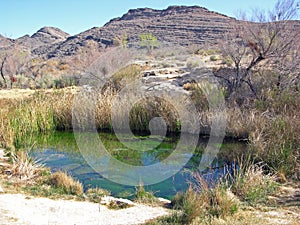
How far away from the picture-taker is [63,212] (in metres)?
5.36

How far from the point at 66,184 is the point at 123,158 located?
2928mm

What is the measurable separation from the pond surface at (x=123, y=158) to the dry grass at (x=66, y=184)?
0.62 metres

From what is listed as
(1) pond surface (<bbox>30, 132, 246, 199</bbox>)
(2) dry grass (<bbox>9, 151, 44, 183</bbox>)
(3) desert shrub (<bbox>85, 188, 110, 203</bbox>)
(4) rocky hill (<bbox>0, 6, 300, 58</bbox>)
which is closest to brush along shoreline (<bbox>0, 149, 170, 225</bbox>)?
(3) desert shrub (<bbox>85, 188, 110, 203</bbox>)

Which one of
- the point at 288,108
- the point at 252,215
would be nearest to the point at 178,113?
the point at 288,108

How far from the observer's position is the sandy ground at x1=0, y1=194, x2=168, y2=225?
5016 mm

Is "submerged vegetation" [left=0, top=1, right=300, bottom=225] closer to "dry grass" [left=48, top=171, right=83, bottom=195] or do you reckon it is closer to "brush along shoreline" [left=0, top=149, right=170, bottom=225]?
"dry grass" [left=48, top=171, right=83, bottom=195]

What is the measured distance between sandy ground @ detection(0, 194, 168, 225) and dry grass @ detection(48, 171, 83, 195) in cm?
49

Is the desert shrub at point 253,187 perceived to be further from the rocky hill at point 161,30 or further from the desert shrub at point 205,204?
the rocky hill at point 161,30

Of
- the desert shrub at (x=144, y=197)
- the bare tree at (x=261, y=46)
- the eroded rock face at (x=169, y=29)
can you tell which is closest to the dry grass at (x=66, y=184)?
the desert shrub at (x=144, y=197)

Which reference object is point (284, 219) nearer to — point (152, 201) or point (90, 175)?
point (152, 201)

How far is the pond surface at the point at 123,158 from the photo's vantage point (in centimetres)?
723

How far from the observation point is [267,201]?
19.8ft

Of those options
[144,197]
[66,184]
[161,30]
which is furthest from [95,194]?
[161,30]

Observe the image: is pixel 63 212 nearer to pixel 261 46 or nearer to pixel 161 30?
pixel 261 46
